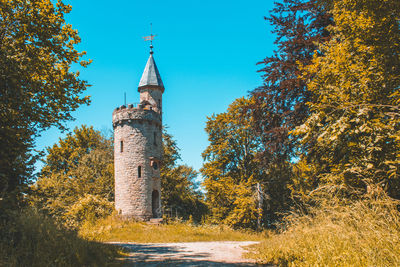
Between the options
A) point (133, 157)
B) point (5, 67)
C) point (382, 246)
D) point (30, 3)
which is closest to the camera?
point (382, 246)

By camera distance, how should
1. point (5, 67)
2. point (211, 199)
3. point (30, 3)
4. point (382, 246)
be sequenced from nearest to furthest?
point (382, 246), point (5, 67), point (30, 3), point (211, 199)

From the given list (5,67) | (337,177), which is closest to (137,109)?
(5,67)

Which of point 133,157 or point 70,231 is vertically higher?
point 133,157

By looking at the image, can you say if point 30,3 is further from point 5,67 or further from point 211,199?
point 211,199

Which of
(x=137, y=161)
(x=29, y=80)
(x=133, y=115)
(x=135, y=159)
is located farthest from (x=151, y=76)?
Answer: (x=29, y=80)

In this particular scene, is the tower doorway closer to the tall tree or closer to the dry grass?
the dry grass

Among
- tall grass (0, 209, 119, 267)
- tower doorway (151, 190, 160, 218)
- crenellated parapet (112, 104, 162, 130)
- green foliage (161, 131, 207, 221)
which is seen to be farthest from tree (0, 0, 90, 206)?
green foliage (161, 131, 207, 221)

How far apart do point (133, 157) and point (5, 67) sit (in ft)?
45.4

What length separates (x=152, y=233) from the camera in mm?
16172

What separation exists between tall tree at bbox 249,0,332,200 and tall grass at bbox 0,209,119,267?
27.5ft

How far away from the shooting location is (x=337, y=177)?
28.1ft

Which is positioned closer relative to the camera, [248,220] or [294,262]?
[294,262]

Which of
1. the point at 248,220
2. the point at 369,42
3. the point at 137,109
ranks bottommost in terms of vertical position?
the point at 248,220

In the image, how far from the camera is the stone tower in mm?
20188
